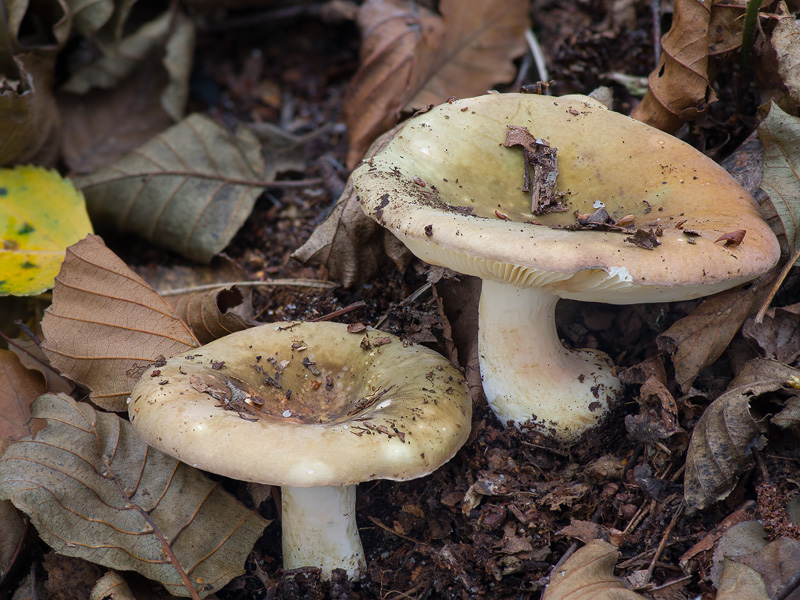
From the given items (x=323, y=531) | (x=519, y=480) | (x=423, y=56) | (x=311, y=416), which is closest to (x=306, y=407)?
(x=311, y=416)

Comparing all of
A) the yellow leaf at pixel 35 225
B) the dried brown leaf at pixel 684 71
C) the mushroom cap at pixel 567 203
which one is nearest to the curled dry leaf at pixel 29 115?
the yellow leaf at pixel 35 225

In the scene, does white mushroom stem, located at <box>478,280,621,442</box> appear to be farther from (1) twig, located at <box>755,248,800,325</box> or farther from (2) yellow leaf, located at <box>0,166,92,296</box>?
(2) yellow leaf, located at <box>0,166,92,296</box>

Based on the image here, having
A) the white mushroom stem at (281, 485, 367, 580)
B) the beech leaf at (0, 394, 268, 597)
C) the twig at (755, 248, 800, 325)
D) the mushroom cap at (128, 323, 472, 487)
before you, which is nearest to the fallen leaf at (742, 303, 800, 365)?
the twig at (755, 248, 800, 325)

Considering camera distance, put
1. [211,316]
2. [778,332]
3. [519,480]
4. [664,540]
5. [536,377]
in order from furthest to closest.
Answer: [211,316] < [536,377] < [519,480] < [778,332] < [664,540]

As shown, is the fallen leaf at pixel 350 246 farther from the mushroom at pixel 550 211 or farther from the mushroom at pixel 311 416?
the mushroom at pixel 550 211

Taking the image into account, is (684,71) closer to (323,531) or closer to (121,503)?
(323,531)

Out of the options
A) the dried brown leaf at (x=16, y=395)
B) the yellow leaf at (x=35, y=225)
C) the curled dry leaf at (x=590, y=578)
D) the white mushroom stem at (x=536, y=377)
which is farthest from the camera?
the yellow leaf at (x=35, y=225)

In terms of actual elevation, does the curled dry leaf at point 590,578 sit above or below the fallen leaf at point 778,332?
below
